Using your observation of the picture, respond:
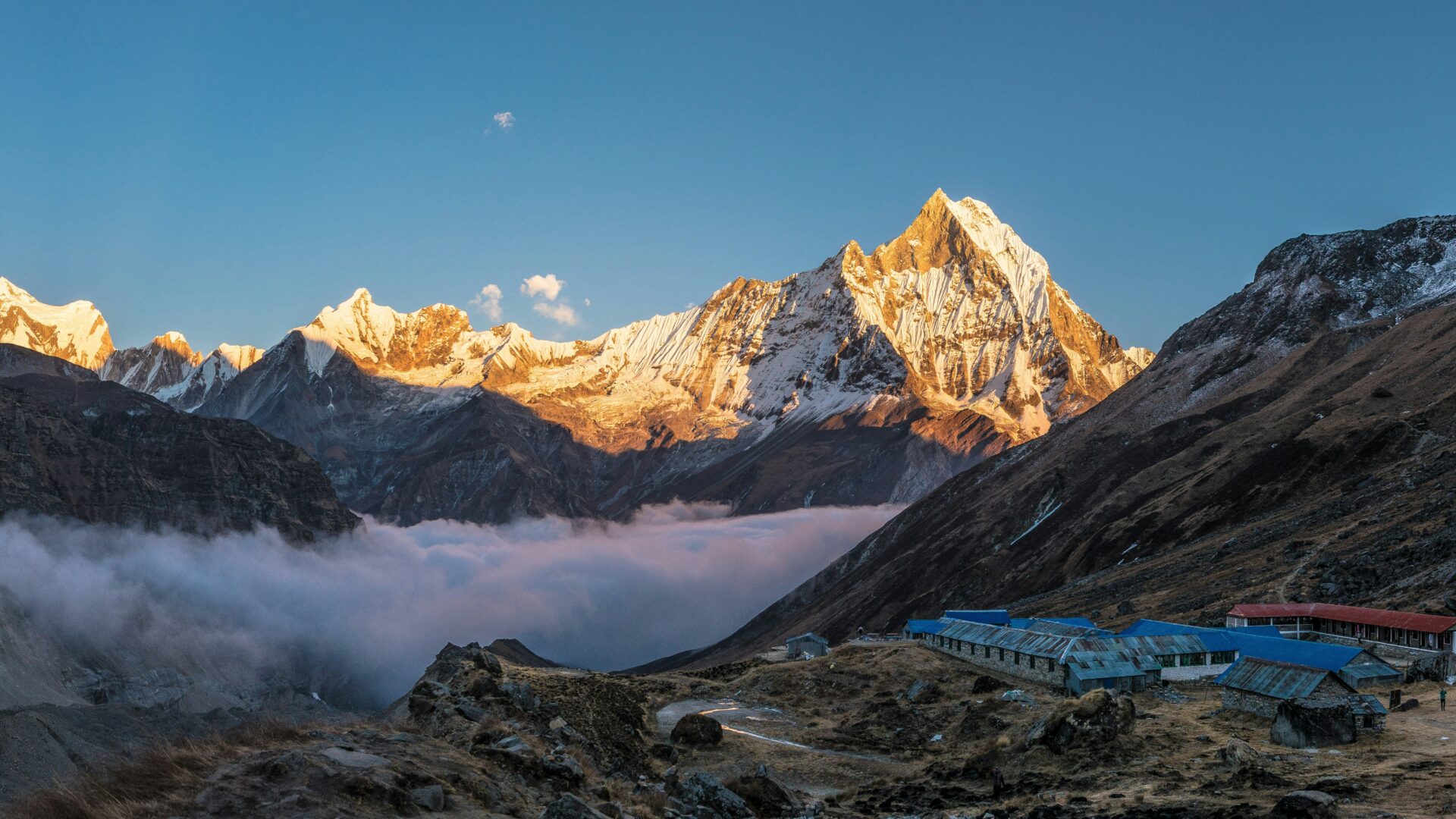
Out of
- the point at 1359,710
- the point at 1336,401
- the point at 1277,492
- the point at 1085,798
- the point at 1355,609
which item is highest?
the point at 1336,401

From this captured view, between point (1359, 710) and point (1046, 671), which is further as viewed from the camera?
point (1046, 671)

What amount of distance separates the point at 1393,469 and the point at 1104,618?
43366mm

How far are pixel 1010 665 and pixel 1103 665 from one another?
8.97 m

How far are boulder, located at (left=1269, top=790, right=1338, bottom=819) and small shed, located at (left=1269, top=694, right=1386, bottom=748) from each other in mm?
14168

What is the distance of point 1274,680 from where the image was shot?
57.5 meters

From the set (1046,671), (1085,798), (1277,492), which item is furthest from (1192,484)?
(1085,798)

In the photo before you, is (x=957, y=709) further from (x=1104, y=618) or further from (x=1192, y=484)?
(x=1192, y=484)

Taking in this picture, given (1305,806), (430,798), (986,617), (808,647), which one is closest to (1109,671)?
(1305,806)

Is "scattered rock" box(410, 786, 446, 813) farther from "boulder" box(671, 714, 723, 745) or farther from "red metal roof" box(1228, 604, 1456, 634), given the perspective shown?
"red metal roof" box(1228, 604, 1456, 634)

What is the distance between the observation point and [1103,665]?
69500 millimetres

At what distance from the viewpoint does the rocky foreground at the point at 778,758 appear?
2719 centimetres

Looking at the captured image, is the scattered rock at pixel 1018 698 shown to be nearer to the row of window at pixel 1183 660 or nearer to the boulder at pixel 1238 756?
the row of window at pixel 1183 660

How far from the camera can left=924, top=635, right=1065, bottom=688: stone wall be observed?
2832 inches

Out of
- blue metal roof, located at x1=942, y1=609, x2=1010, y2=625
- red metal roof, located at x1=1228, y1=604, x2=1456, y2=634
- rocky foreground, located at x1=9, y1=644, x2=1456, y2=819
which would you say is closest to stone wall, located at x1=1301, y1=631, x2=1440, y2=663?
red metal roof, located at x1=1228, y1=604, x2=1456, y2=634
